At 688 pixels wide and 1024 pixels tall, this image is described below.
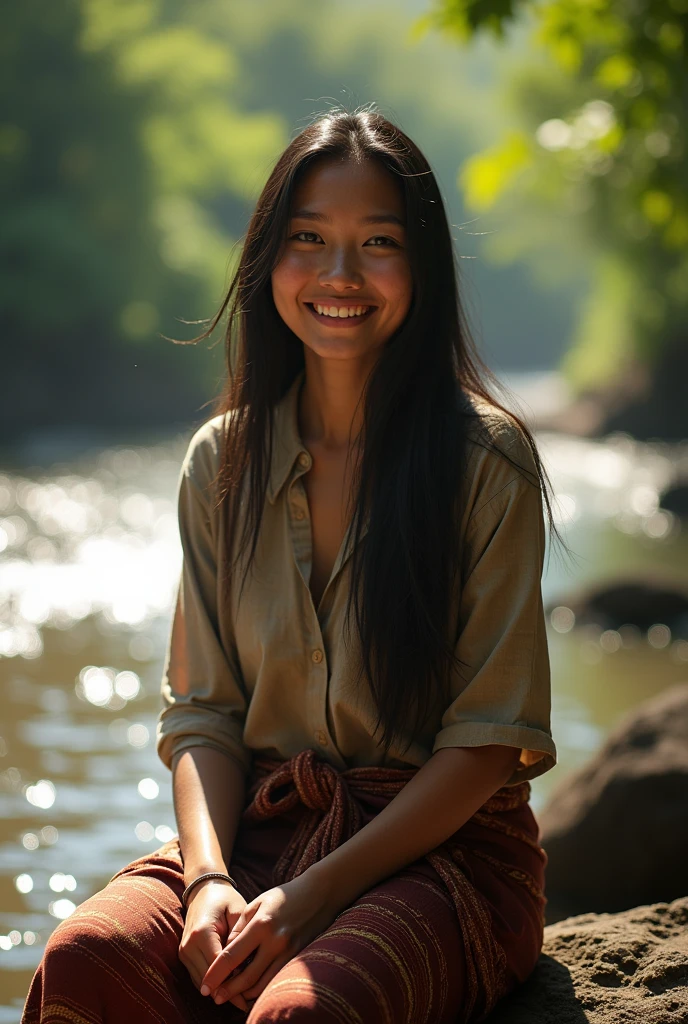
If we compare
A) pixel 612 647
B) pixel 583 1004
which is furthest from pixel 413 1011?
pixel 612 647

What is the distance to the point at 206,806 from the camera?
6.97 ft

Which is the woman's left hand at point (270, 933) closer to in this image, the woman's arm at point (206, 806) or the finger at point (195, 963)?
the finger at point (195, 963)

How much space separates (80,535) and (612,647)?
4324 millimetres

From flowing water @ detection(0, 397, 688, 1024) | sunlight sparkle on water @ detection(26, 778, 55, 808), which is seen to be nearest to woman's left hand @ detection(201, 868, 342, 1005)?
flowing water @ detection(0, 397, 688, 1024)

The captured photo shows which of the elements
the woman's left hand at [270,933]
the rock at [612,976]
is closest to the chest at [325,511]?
the woman's left hand at [270,933]

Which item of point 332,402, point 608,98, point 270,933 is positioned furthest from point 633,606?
point 270,933

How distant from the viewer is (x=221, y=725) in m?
2.27

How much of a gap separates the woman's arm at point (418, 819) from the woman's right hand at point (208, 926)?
13cm

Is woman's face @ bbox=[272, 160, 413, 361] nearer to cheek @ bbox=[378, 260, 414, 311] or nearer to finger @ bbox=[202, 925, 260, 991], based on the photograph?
cheek @ bbox=[378, 260, 414, 311]

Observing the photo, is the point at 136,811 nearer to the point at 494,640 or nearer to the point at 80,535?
the point at 494,640

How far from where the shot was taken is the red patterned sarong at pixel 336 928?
1.74m

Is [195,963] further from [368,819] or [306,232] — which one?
[306,232]

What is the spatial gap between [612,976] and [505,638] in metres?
0.64

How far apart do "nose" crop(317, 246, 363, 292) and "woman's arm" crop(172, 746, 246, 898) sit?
32.2 inches
